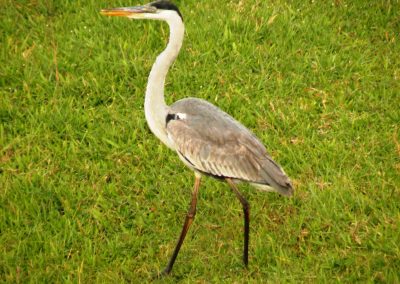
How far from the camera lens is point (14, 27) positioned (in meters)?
7.81

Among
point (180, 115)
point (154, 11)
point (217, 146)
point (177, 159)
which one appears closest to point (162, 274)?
point (217, 146)

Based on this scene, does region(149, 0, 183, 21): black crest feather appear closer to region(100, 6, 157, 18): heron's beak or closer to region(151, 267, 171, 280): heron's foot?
region(100, 6, 157, 18): heron's beak

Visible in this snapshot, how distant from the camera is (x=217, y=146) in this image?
5348mm

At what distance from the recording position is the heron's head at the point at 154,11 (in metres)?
5.40

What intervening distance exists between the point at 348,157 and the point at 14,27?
3948 millimetres

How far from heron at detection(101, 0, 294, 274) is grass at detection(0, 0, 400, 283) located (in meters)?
0.52

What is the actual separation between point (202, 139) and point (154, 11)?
3.48ft

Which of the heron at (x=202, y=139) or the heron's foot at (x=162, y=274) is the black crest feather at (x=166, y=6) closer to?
the heron at (x=202, y=139)

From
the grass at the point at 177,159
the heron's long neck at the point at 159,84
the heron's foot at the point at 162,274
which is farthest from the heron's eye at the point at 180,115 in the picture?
the heron's foot at the point at 162,274

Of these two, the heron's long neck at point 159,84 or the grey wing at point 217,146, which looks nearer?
the grey wing at point 217,146

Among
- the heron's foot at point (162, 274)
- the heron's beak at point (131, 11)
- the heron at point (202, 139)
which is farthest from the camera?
the heron's beak at point (131, 11)

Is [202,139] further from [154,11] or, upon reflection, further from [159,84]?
[154,11]

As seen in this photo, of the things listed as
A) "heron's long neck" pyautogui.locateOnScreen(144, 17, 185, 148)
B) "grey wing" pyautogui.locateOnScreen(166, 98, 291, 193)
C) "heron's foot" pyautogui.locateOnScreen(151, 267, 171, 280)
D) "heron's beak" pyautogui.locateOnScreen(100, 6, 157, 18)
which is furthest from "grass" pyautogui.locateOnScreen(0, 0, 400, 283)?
"heron's beak" pyautogui.locateOnScreen(100, 6, 157, 18)

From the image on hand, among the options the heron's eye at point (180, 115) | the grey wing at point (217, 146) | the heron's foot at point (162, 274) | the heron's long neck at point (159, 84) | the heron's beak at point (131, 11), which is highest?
the heron's beak at point (131, 11)
